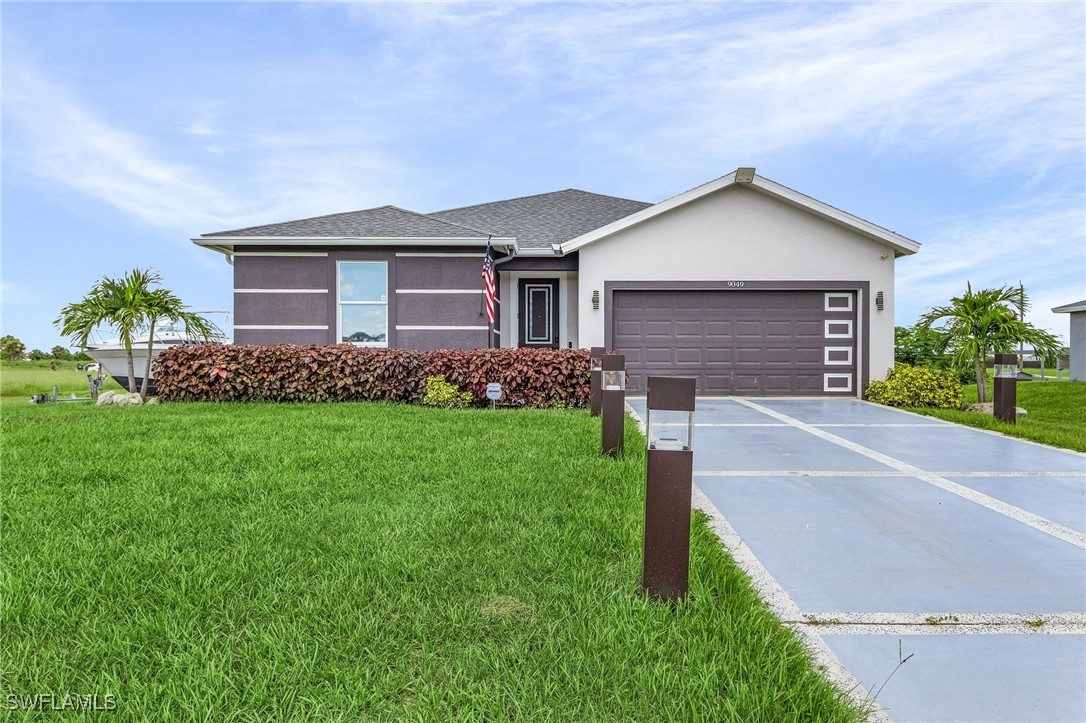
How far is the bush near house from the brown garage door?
2.59 m

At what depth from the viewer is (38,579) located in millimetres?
2678

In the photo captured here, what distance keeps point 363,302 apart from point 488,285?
2.73 m

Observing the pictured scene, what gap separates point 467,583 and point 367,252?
33.6 feet

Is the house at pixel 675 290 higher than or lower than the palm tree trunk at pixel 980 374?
higher

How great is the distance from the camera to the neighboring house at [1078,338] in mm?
20016

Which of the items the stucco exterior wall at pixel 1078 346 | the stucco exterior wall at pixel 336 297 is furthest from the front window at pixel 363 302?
the stucco exterior wall at pixel 1078 346

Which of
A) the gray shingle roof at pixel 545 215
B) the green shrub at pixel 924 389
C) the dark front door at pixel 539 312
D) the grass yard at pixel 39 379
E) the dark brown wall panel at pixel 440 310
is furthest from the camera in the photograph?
the grass yard at pixel 39 379

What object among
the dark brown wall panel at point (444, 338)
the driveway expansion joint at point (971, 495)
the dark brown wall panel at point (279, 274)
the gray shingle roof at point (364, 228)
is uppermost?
the gray shingle roof at point (364, 228)

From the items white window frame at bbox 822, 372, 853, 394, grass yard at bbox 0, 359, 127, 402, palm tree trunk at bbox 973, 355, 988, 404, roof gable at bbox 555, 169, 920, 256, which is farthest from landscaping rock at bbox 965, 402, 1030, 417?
grass yard at bbox 0, 359, 127, 402

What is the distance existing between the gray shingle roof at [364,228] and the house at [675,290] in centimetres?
8

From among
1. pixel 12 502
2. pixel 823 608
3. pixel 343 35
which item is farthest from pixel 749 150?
pixel 12 502

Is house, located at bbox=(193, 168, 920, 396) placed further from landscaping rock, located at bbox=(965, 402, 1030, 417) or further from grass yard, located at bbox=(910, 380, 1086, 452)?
grass yard, located at bbox=(910, 380, 1086, 452)

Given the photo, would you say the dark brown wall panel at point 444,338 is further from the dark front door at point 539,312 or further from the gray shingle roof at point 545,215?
the gray shingle roof at point 545,215

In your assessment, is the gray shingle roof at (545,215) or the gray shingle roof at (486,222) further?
the gray shingle roof at (545,215)
